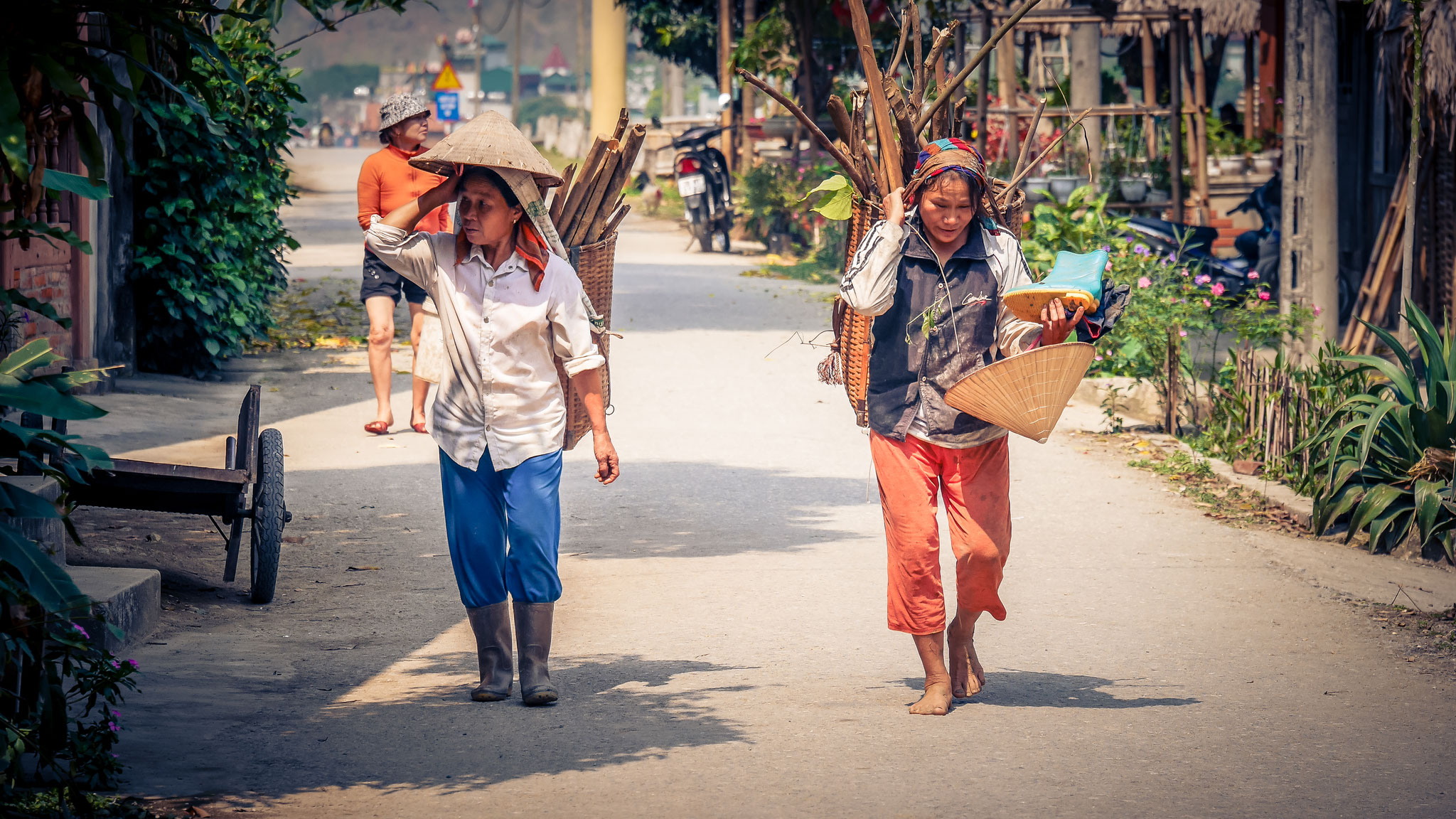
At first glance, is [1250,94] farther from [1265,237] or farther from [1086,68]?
[1265,237]

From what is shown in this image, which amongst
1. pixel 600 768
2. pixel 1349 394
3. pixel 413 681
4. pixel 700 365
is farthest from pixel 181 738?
pixel 700 365

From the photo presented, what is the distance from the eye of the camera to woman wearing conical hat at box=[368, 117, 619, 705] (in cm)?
486

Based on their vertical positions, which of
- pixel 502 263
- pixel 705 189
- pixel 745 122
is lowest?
pixel 502 263

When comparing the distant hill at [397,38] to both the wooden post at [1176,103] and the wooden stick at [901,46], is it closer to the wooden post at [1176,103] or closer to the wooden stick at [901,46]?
the wooden post at [1176,103]

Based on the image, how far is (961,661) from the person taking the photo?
512cm

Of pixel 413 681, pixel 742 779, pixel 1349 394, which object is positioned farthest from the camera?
pixel 1349 394

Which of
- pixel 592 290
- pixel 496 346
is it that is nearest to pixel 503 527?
pixel 496 346

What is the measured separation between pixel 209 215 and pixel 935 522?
7.72m

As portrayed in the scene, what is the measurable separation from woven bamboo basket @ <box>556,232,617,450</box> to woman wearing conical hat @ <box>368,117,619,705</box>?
56 cm

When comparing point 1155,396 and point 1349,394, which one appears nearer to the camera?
point 1349,394

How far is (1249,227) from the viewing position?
1884cm

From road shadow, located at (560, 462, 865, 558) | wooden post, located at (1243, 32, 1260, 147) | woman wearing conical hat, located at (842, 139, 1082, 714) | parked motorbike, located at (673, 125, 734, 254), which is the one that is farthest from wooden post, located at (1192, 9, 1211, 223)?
woman wearing conical hat, located at (842, 139, 1082, 714)

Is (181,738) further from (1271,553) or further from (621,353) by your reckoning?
(621,353)

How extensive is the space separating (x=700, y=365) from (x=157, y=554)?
6166 mm
